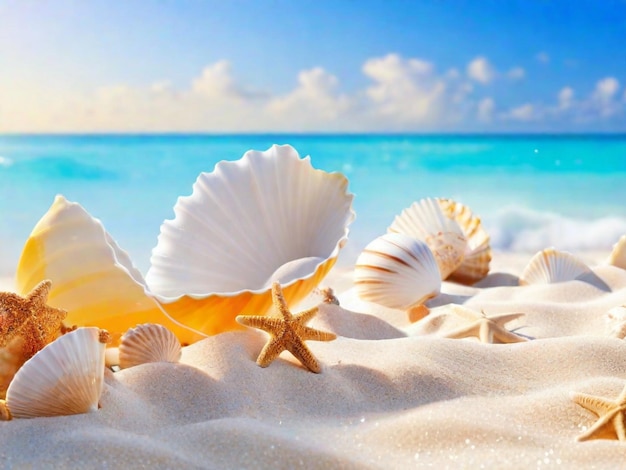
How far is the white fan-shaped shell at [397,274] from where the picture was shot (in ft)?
10.0

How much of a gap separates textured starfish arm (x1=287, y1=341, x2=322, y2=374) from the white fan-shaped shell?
125 cm

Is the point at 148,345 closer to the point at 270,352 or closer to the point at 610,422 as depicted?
the point at 270,352

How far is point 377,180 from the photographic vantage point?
48.1 ft

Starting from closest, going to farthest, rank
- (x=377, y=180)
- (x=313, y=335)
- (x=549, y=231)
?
(x=313, y=335) → (x=549, y=231) → (x=377, y=180)

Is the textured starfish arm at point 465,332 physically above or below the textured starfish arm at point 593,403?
below

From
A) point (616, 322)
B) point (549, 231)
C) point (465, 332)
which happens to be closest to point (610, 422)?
point (465, 332)

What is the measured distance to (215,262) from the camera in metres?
2.61

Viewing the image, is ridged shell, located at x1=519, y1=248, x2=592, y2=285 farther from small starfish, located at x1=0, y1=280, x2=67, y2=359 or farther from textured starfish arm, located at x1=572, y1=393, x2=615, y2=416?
small starfish, located at x1=0, y1=280, x2=67, y2=359

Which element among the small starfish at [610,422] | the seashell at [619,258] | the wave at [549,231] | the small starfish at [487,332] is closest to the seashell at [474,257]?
the seashell at [619,258]

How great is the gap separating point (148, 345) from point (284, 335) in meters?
0.38

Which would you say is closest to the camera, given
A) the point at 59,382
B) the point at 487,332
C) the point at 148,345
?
the point at 59,382

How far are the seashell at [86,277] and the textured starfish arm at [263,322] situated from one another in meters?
0.25

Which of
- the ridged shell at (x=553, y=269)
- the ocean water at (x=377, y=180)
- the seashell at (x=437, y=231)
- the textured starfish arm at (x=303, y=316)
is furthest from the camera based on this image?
the ocean water at (x=377, y=180)

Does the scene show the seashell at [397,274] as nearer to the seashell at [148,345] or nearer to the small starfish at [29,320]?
the seashell at [148,345]
